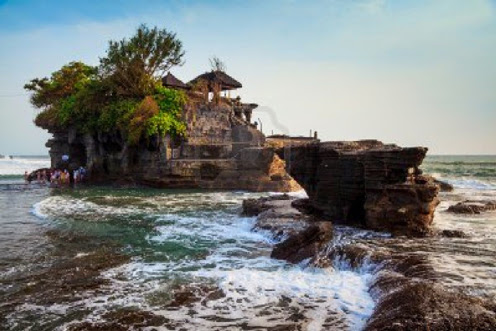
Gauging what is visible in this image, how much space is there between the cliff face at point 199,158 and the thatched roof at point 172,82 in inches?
156

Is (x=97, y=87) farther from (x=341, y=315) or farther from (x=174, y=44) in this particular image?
(x=341, y=315)

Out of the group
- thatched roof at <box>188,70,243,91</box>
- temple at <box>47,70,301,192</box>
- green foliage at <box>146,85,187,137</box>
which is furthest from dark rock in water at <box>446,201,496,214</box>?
thatched roof at <box>188,70,243,91</box>

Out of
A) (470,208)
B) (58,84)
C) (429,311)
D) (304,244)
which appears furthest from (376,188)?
(58,84)

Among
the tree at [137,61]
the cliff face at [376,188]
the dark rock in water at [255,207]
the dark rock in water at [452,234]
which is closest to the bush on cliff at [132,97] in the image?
the tree at [137,61]

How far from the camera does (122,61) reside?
1193 inches

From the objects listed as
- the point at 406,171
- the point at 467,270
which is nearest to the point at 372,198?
the point at 406,171

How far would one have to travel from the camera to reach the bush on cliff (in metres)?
29.3

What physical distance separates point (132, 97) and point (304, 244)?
26057 mm

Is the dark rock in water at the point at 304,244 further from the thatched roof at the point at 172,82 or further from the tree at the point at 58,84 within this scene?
the tree at the point at 58,84

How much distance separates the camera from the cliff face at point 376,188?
35.4ft

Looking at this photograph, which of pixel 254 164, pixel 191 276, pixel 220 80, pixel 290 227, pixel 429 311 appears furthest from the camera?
pixel 220 80

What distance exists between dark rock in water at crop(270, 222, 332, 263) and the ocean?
1.11 ft

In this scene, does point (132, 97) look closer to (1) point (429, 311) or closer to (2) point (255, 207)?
(2) point (255, 207)

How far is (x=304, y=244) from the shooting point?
933 cm
